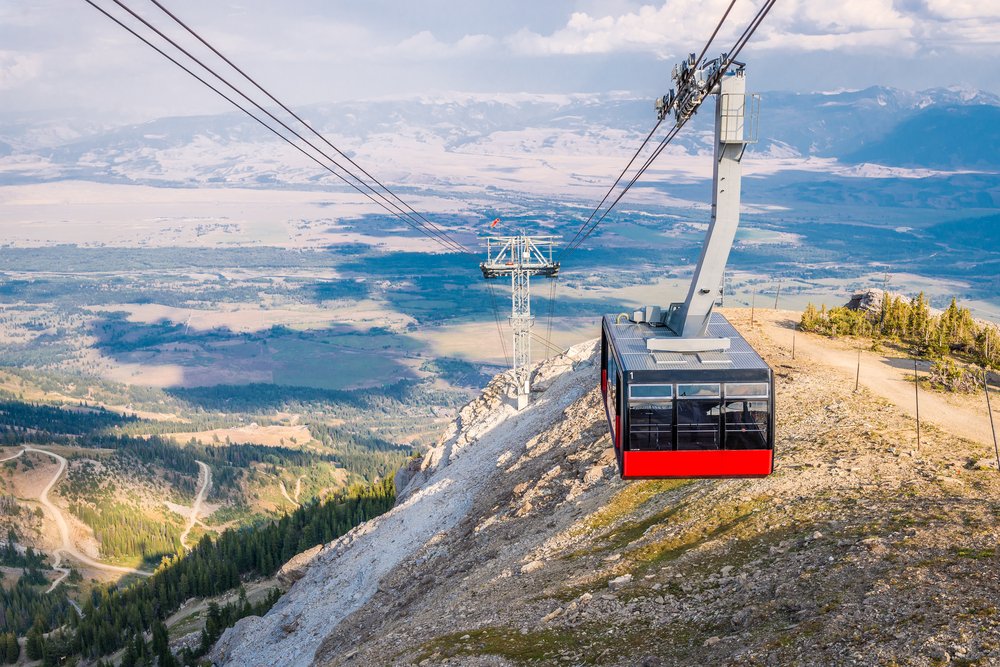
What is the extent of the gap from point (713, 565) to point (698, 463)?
4.69 m

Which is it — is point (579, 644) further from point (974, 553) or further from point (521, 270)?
point (521, 270)

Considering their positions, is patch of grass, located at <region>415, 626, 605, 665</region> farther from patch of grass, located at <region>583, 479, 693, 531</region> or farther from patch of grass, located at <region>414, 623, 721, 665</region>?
patch of grass, located at <region>583, 479, 693, 531</region>

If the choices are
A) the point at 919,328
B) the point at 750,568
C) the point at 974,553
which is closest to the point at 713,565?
the point at 750,568

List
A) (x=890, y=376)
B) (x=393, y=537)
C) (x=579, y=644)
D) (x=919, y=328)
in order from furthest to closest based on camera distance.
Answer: (x=919, y=328)
(x=393, y=537)
(x=890, y=376)
(x=579, y=644)

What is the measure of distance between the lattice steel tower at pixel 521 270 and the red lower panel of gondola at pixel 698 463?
39.5 m

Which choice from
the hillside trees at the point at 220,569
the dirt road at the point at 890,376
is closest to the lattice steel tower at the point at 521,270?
the dirt road at the point at 890,376

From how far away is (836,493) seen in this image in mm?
29719

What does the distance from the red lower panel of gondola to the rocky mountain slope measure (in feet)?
11.4

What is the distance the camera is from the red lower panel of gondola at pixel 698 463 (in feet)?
80.4

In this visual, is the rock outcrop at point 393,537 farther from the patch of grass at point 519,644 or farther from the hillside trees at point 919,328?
the hillside trees at point 919,328

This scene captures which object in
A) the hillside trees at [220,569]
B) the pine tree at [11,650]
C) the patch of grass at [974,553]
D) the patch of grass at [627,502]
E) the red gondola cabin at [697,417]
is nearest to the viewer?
the patch of grass at [974,553]

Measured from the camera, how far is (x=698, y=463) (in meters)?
24.5

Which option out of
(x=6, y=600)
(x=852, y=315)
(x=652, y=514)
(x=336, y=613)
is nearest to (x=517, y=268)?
(x=852, y=315)

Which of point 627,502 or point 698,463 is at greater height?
point 698,463
